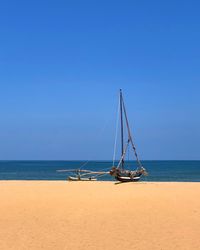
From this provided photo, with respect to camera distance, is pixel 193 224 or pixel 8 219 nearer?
pixel 193 224

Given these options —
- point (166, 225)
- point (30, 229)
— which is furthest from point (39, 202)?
point (166, 225)

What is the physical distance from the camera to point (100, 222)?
57.5 feet

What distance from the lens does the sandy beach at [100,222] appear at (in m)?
14.0

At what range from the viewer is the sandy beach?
14023 mm

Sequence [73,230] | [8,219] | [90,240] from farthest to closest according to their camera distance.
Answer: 1. [8,219]
2. [73,230]
3. [90,240]

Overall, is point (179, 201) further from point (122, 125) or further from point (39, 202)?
point (122, 125)

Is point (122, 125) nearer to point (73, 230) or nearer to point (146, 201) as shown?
point (146, 201)

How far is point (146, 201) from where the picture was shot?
23047 mm

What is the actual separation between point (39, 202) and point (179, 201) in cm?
755

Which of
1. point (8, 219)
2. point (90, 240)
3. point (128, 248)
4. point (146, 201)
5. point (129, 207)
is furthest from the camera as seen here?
point (146, 201)

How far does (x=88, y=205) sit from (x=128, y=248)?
29.2ft

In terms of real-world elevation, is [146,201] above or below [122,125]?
below

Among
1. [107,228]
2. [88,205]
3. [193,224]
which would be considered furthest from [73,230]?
[88,205]

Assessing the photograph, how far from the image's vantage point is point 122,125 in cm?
4956
